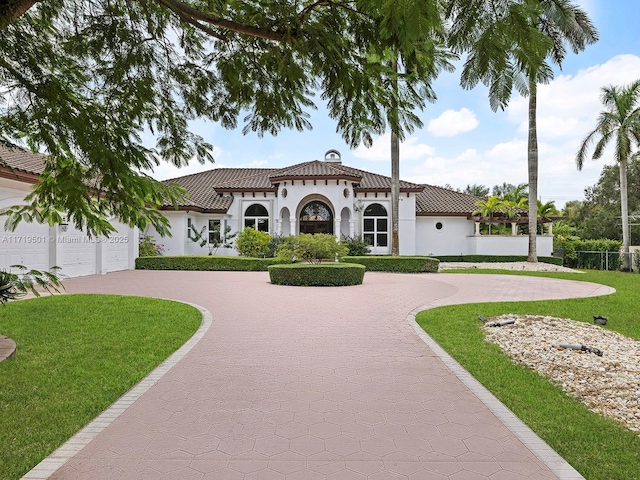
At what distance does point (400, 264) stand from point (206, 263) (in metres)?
Answer: 10.3

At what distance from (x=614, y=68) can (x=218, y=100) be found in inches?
1178

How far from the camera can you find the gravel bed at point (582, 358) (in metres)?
5.16

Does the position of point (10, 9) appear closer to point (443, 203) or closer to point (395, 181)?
point (395, 181)

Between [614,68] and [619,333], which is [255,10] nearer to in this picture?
[619,333]

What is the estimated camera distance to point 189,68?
5.91 m

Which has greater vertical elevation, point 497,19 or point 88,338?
point 497,19

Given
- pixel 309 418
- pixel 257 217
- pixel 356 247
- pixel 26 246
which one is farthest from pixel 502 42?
pixel 257 217

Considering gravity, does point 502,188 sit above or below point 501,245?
above

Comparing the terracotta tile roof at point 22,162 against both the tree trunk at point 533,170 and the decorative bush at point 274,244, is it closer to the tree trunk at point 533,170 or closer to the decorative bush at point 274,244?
the decorative bush at point 274,244

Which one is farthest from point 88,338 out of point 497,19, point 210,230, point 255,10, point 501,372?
point 210,230

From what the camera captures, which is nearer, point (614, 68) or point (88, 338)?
point (88, 338)

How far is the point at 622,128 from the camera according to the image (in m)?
29.1

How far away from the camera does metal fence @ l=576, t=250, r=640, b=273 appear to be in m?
28.9

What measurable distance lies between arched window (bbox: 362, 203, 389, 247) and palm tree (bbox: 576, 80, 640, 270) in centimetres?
1520
